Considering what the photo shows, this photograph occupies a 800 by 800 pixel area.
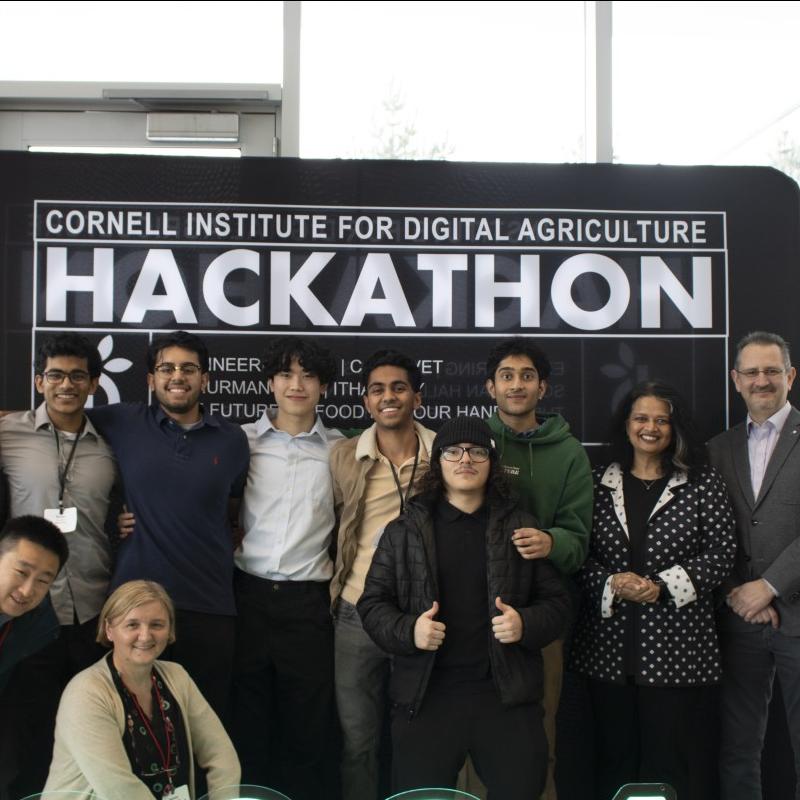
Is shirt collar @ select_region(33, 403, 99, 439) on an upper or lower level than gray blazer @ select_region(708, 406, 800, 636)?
upper

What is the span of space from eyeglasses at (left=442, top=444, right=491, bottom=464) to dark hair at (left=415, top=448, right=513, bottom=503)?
0.14 ft

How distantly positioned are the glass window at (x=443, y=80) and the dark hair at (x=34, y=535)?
2.15 m

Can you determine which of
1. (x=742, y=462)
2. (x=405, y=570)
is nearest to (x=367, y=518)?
(x=405, y=570)

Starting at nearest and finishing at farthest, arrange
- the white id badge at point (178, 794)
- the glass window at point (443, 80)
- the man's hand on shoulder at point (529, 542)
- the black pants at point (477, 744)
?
the white id badge at point (178, 794), the black pants at point (477, 744), the man's hand on shoulder at point (529, 542), the glass window at point (443, 80)

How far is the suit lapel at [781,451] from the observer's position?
3.37 meters

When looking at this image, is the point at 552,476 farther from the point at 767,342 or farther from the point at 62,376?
the point at 62,376

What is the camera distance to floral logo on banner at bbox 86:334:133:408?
12.3 ft

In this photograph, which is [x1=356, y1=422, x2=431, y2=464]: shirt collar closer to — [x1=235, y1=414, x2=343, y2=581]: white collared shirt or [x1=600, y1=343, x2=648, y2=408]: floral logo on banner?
[x1=235, y1=414, x2=343, y2=581]: white collared shirt

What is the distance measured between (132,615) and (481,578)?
3.35ft

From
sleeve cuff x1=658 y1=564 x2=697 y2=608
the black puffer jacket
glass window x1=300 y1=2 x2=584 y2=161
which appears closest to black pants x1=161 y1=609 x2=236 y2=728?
the black puffer jacket

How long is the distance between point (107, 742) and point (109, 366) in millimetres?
1738

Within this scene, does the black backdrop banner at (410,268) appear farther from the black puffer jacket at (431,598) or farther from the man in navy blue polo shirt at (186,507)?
the black puffer jacket at (431,598)

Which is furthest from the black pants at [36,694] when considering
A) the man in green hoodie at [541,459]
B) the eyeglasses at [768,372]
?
the eyeglasses at [768,372]

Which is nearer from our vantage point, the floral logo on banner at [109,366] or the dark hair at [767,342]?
the dark hair at [767,342]
